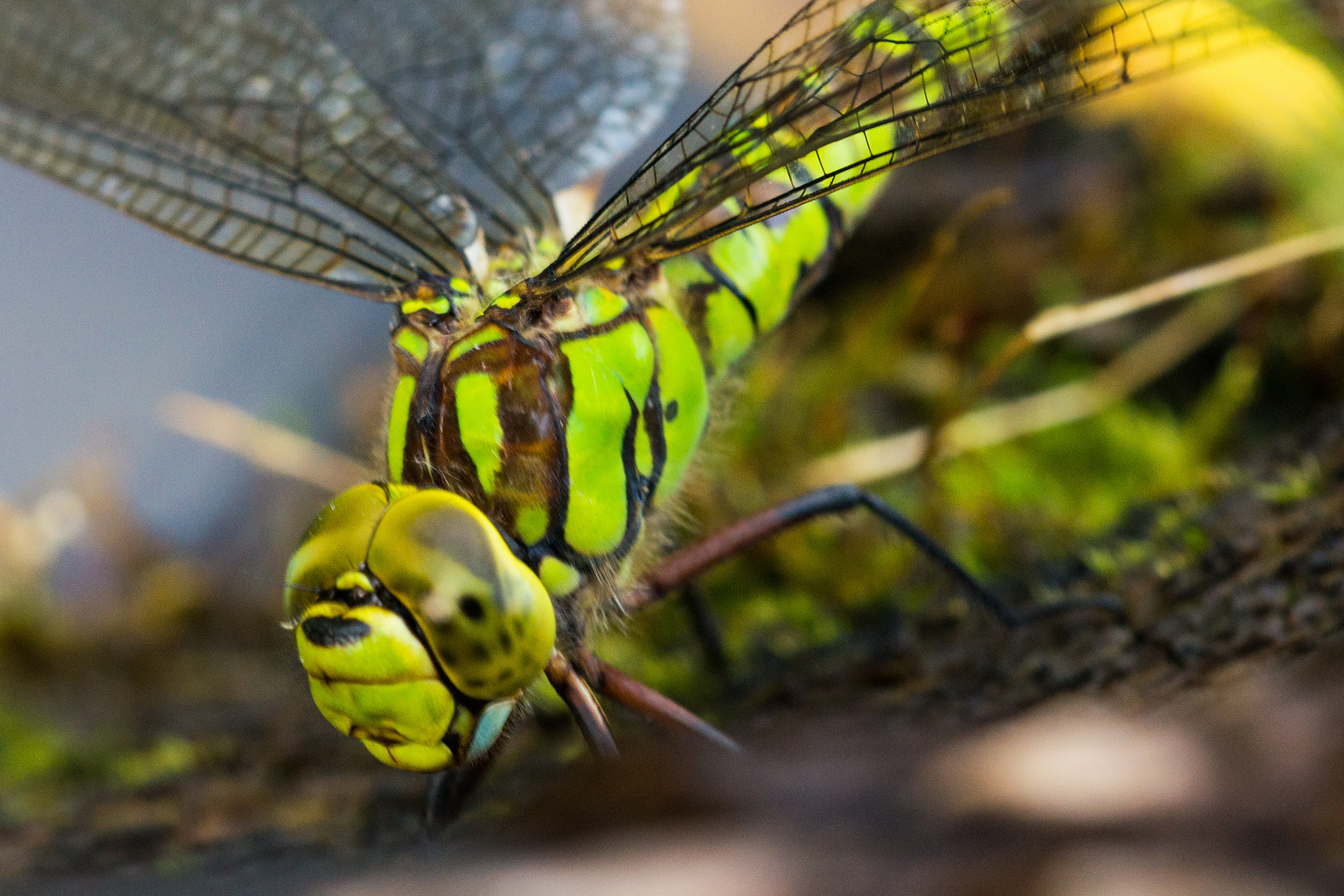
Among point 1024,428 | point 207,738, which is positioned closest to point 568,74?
point 1024,428

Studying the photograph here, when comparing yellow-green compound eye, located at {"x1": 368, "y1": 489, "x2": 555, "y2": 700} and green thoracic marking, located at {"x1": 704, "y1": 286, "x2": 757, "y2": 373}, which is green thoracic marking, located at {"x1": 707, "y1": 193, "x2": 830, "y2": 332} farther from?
yellow-green compound eye, located at {"x1": 368, "y1": 489, "x2": 555, "y2": 700}

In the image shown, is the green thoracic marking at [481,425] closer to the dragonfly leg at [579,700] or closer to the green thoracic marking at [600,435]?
the green thoracic marking at [600,435]

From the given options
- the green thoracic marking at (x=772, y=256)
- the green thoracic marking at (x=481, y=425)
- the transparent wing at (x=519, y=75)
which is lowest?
the green thoracic marking at (x=481, y=425)

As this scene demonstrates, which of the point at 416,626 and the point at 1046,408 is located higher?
the point at 416,626

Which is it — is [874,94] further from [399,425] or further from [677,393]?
[399,425]

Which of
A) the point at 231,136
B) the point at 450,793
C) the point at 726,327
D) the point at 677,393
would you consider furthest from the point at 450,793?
the point at 231,136

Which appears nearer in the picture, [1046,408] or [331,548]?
[331,548]

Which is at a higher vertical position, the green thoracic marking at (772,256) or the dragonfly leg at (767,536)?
the green thoracic marking at (772,256)

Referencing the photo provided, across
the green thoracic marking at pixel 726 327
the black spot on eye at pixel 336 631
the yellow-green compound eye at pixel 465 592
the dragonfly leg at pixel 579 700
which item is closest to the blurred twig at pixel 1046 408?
the green thoracic marking at pixel 726 327
